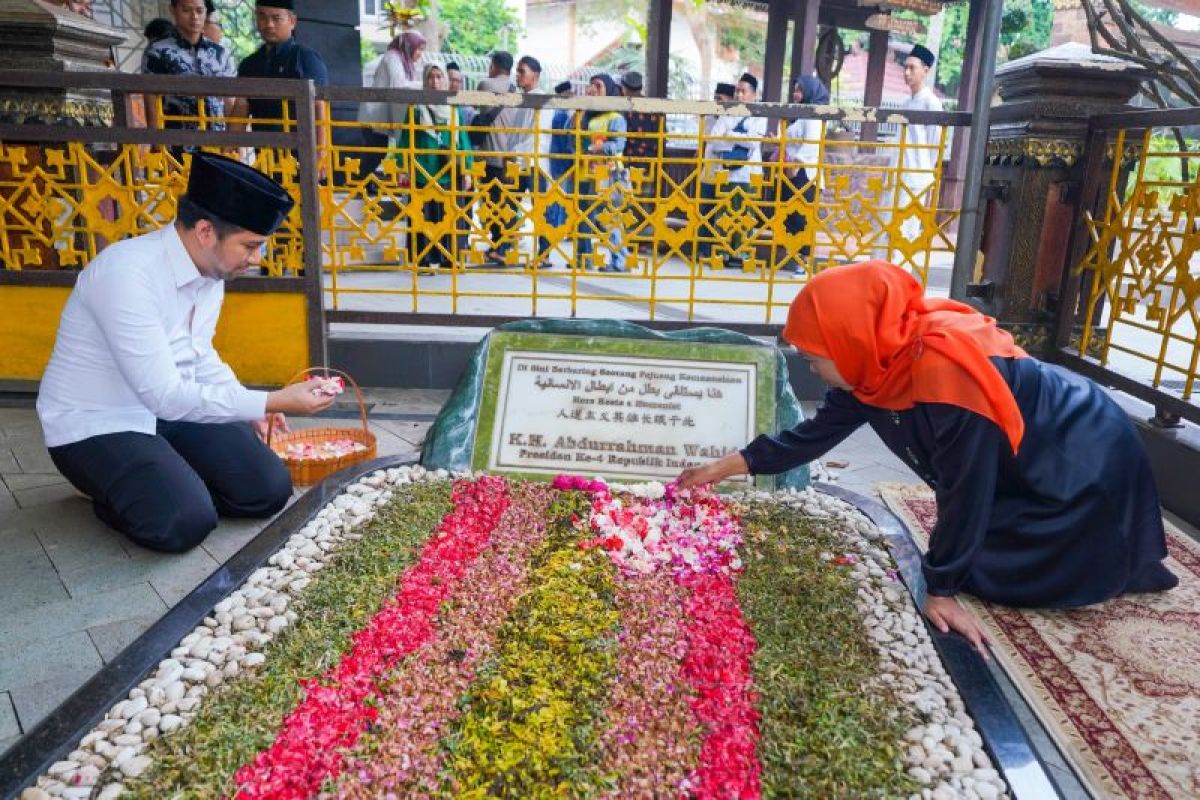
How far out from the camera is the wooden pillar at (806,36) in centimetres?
960

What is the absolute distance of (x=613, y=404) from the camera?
3.45 meters

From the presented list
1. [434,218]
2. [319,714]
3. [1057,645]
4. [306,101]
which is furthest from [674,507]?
[434,218]

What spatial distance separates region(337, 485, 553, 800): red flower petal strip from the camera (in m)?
1.82

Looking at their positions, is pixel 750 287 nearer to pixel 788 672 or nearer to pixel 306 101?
pixel 306 101

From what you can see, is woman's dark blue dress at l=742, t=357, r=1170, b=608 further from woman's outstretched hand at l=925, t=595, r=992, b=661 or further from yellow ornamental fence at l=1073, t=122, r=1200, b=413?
yellow ornamental fence at l=1073, t=122, r=1200, b=413

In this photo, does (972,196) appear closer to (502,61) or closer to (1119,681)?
(1119,681)

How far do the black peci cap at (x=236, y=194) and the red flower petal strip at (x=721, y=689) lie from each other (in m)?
1.71

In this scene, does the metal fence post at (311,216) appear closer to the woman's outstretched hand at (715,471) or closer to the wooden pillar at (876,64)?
the woman's outstretched hand at (715,471)

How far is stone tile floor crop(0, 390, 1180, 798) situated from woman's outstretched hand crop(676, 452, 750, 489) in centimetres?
97

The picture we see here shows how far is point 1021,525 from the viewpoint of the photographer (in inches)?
102

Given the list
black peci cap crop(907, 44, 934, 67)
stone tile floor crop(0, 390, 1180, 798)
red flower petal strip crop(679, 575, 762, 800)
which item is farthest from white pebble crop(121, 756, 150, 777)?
black peci cap crop(907, 44, 934, 67)

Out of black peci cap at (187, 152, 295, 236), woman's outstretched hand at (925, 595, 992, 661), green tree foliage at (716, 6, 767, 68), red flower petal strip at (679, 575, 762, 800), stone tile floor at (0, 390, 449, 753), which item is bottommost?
stone tile floor at (0, 390, 449, 753)

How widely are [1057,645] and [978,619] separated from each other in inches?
8.4

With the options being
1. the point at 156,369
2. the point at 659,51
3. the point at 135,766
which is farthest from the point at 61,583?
the point at 659,51
